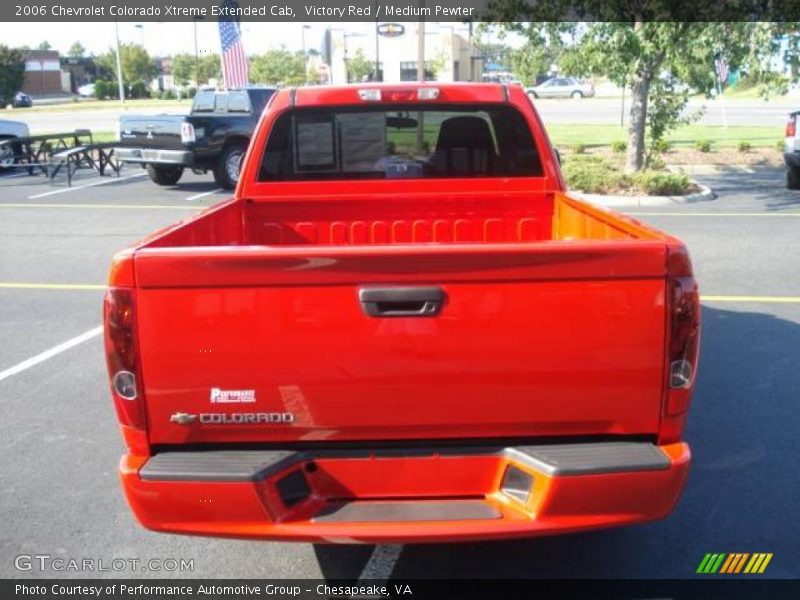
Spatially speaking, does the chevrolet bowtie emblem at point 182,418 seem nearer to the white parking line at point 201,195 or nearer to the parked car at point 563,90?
the white parking line at point 201,195

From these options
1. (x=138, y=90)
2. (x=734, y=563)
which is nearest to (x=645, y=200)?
(x=734, y=563)

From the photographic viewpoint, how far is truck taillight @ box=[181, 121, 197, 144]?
16.3 m

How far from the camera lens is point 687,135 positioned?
27.1 m

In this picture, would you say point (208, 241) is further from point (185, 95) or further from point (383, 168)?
point (185, 95)

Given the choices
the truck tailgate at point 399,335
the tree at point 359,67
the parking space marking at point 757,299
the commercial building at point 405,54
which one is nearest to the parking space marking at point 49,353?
the truck tailgate at point 399,335

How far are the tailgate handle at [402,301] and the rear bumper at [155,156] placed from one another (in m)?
14.5

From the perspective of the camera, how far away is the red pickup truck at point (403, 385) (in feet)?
9.50

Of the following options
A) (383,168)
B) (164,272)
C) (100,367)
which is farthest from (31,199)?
(164,272)

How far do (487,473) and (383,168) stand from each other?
277 centimetres

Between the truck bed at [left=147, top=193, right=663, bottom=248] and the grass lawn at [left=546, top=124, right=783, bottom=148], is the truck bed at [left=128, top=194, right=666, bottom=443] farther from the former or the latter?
the grass lawn at [left=546, top=124, right=783, bottom=148]

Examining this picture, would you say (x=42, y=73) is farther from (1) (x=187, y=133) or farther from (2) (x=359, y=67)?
(1) (x=187, y=133)

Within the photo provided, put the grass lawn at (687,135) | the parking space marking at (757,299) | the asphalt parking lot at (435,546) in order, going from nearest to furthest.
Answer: the asphalt parking lot at (435,546), the parking space marking at (757,299), the grass lawn at (687,135)

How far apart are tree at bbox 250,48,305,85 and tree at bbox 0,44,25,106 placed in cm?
1789

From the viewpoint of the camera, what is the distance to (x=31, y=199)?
16.4m
